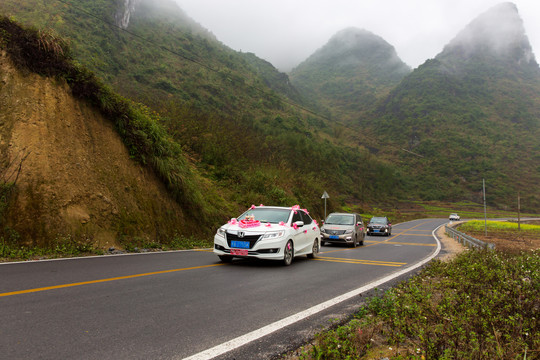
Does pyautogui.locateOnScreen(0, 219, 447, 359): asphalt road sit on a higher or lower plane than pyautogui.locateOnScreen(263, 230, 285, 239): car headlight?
lower

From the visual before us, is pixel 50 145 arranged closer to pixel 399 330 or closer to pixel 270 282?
pixel 270 282

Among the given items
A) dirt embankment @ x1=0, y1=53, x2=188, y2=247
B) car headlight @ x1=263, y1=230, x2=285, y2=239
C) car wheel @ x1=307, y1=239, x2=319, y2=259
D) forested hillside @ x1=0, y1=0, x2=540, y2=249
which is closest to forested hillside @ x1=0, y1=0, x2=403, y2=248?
forested hillside @ x1=0, y1=0, x2=540, y2=249

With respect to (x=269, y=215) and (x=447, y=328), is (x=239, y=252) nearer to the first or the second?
(x=269, y=215)

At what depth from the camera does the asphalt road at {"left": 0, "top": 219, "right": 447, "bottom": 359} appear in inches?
139

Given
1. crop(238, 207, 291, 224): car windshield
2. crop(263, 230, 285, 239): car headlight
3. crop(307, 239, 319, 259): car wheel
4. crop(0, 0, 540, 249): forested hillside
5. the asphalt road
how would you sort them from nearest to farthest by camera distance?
the asphalt road < crop(263, 230, 285, 239): car headlight < crop(238, 207, 291, 224): car windshield < crop(307, 239, 319, 259): car wheel < crop(0, 0, 540, 249): forested hillside

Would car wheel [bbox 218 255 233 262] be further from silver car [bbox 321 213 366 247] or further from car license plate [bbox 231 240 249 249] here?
silver car [bbox 321 213 366 247]

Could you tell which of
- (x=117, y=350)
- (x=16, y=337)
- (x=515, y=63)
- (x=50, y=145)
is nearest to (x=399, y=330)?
(x=117, y=350)

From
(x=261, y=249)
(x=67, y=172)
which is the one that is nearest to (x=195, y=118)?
(x=67, y=172)

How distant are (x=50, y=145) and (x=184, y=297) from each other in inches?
339

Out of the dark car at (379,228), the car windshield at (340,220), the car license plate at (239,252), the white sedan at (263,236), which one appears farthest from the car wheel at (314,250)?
→ the dark car at (379,228)

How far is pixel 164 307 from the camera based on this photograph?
5016mm

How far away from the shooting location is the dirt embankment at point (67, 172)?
397 inches

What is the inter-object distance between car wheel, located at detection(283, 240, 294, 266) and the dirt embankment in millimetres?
5639

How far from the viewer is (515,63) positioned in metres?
179
